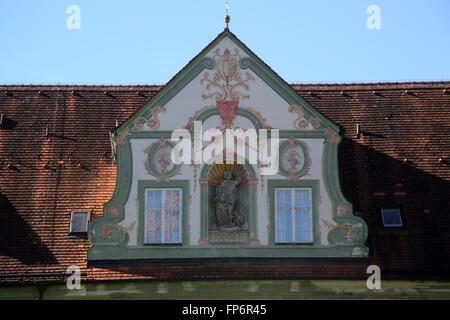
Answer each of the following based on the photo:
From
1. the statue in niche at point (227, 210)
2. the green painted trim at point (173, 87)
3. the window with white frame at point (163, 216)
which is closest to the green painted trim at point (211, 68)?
the green painted trim at point (173, 87)

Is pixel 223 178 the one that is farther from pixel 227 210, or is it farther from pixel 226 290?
pixel 226 290

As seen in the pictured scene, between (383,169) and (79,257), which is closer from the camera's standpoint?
(79,257)

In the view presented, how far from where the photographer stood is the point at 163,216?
86.9 feet

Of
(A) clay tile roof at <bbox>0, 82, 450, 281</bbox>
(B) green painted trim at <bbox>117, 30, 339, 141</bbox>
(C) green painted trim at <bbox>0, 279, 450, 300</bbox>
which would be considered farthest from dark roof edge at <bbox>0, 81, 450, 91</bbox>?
(C) green painted trim at <bbox>0, 279, 450, 300</bbox>

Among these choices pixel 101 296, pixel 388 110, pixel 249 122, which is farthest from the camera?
pixel 388 110

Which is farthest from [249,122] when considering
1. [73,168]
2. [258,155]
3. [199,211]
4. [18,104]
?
[18,104]

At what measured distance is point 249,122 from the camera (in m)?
27.3

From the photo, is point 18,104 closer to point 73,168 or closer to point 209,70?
point 73,168

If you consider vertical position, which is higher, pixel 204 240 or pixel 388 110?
pixel 388 110

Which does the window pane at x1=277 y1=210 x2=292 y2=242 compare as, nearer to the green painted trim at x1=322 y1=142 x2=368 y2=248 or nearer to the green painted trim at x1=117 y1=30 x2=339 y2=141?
the green painted trim at x1=322 y1=142 x2=368 y2=248

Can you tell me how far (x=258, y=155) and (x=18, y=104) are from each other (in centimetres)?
859

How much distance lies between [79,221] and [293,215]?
19.0ft

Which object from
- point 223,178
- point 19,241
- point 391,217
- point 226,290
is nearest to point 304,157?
point 223,178

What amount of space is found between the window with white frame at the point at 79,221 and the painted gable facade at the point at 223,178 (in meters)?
0.80
